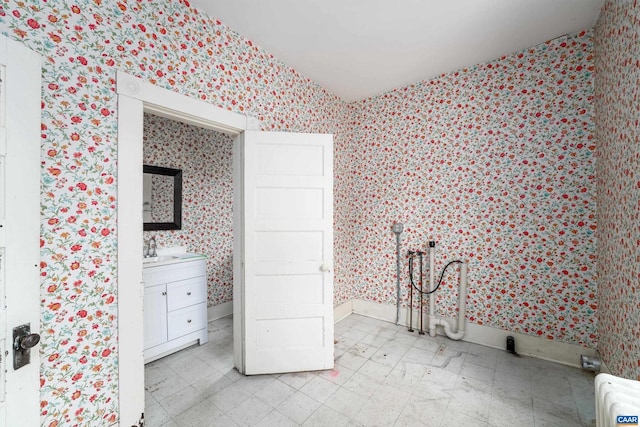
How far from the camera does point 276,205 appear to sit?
7.25ft

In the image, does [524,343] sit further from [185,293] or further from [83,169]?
[83,169]

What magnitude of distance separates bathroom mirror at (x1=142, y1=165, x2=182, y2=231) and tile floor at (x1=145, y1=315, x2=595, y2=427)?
144cm

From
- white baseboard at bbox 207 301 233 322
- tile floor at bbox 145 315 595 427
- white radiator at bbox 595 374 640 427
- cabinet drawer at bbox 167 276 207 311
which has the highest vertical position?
white radiator at bbox 595 374 640 427

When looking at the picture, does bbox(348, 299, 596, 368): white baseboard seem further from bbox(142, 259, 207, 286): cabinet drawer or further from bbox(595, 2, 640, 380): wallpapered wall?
bbox(142, 259, 207, 286): cabinet drawer

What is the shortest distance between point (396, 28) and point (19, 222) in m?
2.75

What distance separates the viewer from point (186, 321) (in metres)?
2.62

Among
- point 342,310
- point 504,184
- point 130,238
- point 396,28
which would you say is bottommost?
point 342,310

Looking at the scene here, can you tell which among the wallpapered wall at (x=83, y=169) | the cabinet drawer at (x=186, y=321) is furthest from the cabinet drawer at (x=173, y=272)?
the wallpapered wall at (x=83, y=169)

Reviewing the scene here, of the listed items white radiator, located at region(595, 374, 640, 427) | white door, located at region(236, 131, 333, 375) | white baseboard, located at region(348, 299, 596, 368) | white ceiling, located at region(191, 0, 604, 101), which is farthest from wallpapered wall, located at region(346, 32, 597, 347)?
white radiator, located at region(595, 374, 640, 427)

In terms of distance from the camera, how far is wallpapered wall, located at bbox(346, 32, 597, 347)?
2.21m

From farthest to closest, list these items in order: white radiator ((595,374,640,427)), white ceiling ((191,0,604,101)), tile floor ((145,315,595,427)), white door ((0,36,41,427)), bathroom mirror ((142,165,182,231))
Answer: bathroom mirror ((142,165,182,231)) < white ceiling ((191,0,604,101)) < tile floor ((145,315,595,427)) < white door ((0,36,41,427)) < white radiator ((595,374,640,427))

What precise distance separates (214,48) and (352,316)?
3359 millimetres

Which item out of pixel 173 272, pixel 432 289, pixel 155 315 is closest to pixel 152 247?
pixel 173 272

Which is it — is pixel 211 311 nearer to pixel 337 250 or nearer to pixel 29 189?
pixel 337 250
